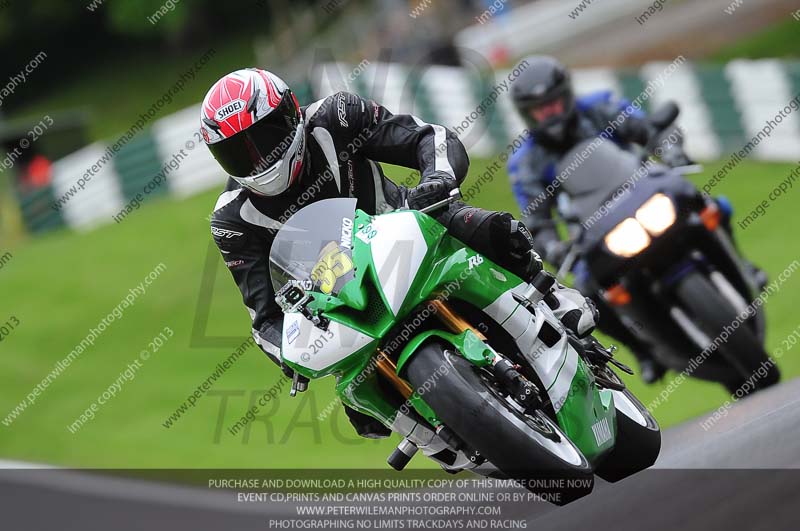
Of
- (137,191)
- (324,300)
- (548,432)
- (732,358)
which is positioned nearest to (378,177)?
(324,300)

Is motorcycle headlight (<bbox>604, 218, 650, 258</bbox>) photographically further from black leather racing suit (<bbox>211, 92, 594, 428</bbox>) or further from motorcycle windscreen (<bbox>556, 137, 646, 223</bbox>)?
black leather racing suit (<bbox>211, 92, 594, 428</bbox>)

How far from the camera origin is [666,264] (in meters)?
6.83

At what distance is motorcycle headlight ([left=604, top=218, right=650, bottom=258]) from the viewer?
21.8 ft

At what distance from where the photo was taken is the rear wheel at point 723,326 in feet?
21.8

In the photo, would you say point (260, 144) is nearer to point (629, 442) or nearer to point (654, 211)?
point (629, 442)

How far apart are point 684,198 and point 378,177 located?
2053 mm

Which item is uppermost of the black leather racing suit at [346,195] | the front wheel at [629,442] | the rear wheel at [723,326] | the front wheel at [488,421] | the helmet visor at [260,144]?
the helmet visor at [260,144]

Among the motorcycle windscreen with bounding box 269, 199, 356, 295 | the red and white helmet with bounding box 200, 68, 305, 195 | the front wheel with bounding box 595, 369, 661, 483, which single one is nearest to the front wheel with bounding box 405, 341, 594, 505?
the motorcycle windscreen with bounding box 269, 199, 356, 295

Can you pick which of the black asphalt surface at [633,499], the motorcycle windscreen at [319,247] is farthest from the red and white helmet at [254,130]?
the black asphalt surface at [633,499]

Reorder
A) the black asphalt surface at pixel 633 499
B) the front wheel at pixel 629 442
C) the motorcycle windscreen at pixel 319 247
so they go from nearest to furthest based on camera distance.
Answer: the black asphalt surface at pixel 633 499, the motorcycle windscreen at pixel 319 247, the front wheel at pixel 629 442

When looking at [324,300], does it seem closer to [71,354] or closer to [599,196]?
[599,196]

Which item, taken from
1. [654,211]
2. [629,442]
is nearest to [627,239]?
[654,211]

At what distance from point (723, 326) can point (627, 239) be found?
28.7 inches

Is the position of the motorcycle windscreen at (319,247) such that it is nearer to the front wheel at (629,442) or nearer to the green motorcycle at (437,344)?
the green motorcycle at (437,344)
